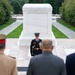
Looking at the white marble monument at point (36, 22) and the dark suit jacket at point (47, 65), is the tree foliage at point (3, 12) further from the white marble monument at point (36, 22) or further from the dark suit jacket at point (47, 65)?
the dark suit jacket at point (47, 65)

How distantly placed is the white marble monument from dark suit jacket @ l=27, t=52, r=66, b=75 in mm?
10639

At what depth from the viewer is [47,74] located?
4266 millimetres

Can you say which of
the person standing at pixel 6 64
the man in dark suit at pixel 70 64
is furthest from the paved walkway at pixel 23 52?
the person standing at pixel 6 64

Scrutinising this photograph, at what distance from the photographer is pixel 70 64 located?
4598mm

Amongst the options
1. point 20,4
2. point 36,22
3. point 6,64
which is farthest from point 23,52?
point 20,4

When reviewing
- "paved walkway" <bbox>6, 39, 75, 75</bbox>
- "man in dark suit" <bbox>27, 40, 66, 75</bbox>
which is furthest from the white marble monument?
"man in dark suit" <bbox>27, 40, 66, 75</bbox>

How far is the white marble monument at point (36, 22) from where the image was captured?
48.9 ft

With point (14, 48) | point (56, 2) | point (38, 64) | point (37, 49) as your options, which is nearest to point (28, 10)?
point (14, 48)

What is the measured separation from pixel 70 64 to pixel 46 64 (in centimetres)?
51

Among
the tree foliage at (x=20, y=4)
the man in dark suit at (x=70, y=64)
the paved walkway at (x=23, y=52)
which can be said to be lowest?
the tree foliage at (x=20, y=4)

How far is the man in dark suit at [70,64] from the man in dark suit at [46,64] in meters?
0.34

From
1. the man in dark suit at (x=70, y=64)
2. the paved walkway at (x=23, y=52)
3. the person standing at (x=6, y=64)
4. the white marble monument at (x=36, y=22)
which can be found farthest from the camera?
the white marble monument at (x=36, y=22)

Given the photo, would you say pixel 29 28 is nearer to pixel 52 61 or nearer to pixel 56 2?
pixel 52 61

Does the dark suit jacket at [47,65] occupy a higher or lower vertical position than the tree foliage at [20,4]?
higher
